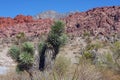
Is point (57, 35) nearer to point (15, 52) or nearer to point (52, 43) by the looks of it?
point (52, 43)

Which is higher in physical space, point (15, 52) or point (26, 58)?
point (15, 52)

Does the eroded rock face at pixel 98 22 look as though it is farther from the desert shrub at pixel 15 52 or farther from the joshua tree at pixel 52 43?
the desert shrub at pixel 15 52

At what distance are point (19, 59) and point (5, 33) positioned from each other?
232ft

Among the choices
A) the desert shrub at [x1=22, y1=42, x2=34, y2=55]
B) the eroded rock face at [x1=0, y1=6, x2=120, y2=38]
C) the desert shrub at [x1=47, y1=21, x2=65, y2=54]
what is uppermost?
the eroded rock face at [x1=0, y1=6, x2=120, y2=38]

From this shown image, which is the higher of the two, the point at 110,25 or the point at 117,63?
the point at 110,25

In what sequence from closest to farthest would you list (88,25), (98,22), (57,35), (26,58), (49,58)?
(26,58) → (57,35) → (49,58) → (88,25) → (98,22)

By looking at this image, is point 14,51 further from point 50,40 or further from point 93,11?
point 93,11

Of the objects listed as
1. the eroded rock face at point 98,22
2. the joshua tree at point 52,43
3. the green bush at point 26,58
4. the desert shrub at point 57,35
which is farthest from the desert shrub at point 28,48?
the eroded rock face at point 98,22

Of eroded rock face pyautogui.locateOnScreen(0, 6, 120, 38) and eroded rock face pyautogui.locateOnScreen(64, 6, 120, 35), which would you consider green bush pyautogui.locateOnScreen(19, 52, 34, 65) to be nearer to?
eroded rock face pyautogui.locateOnScreen(0, 6, 120, 38)

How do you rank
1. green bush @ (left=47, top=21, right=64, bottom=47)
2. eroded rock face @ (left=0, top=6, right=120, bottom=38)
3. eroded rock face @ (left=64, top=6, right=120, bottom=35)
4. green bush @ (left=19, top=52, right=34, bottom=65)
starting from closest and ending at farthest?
green bush @ (left=19, top=52, right=34, bottom=65), green bush @ (left=47, top=21, right=64, bottom=47), eroded rock face @ (left=64, top=6, right=120, bottom=35), eroded rock face @ (left=0, top=6, right=120, bottom=38)

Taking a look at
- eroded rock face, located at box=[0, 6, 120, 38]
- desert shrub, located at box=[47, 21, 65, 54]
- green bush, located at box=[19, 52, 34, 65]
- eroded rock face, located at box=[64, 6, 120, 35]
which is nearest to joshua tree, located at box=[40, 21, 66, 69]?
desert shrub, located at box=[47, 21, 65, 54]

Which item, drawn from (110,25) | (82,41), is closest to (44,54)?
(82,41)

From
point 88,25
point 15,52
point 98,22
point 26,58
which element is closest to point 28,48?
point 26,58

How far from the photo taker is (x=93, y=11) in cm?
8119
